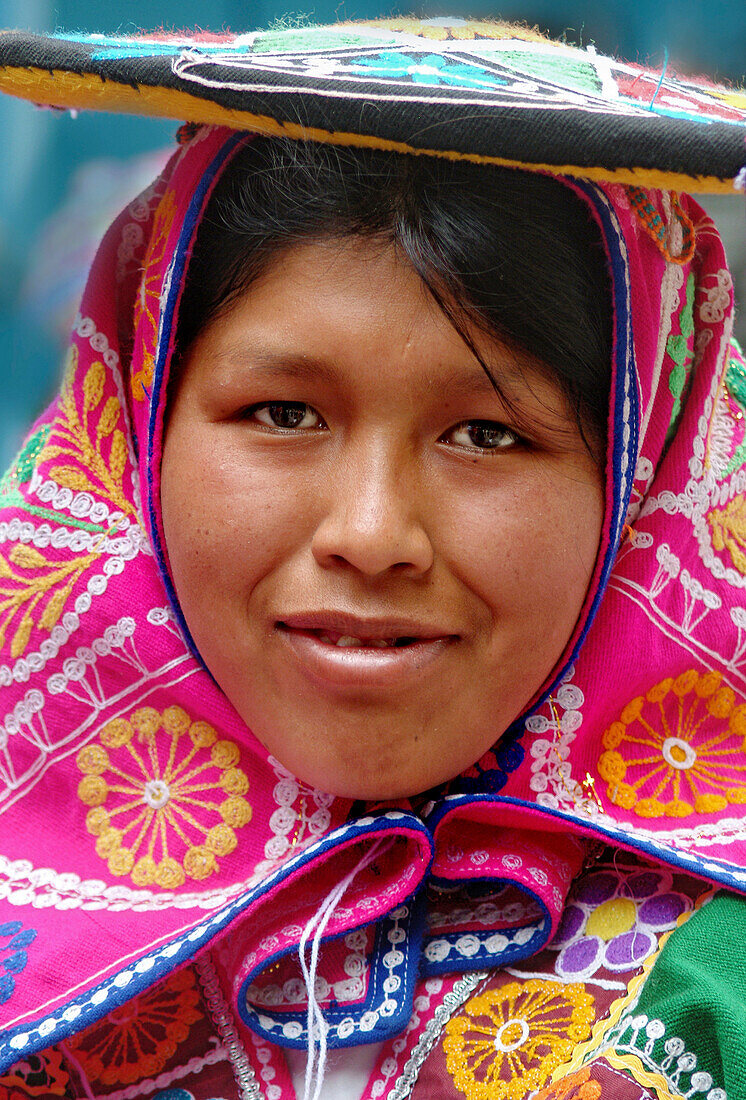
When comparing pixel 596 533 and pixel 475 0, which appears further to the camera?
pixel 475 0

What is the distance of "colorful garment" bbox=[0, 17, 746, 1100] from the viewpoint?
1019 millimetres

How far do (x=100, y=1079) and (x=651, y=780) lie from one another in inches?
25.7

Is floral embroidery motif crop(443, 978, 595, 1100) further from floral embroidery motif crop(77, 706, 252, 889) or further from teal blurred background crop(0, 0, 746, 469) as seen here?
teal blurred background crop(0, 0, 746, 469)

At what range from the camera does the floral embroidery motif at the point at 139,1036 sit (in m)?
1.05

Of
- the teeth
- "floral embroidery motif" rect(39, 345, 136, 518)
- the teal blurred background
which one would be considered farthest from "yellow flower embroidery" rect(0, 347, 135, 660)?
the teeth

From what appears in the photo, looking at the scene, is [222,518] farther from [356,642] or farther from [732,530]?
[732,530]

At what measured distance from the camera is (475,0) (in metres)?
1.80

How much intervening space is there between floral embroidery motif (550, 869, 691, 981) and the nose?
0.44 m

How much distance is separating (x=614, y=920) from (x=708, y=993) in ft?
0.60

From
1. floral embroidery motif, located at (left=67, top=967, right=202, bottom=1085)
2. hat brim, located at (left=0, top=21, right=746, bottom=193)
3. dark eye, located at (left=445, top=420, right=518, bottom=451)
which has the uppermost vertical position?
hat brim, located at (left=0, top=21, right=746, bottom=193)

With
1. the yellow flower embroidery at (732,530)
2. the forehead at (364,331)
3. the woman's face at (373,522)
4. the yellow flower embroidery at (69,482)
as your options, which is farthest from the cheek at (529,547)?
the yellow flower embroidery at (69,482)

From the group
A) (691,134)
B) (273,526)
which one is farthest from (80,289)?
(691,134)

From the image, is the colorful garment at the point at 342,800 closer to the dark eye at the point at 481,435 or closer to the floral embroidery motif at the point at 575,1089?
the floral embroidery motif at the point at 575,1089

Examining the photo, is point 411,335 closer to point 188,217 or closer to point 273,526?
point 273,526
